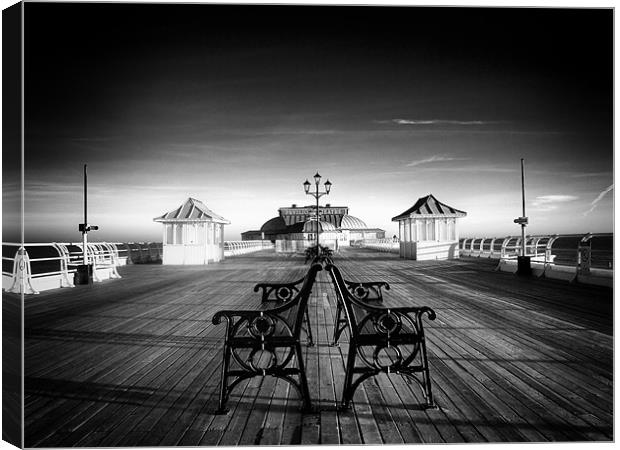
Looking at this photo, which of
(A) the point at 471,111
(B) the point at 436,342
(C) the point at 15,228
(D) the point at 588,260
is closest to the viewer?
(C) the point at 15,228

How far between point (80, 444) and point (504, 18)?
18.6 ft

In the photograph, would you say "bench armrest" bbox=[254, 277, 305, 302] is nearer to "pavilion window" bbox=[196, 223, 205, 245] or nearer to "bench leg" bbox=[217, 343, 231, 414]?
"bench leg" bbox=[217, 343, 231, 414]

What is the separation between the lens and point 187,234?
16547mm

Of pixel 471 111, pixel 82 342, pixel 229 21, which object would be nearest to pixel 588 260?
pixel 471 111

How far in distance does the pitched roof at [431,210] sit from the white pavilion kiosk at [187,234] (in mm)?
9450

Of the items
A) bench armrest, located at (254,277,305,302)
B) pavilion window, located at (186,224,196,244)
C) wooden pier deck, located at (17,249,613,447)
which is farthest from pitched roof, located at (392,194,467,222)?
bench armrest, located at (254,277,305,302)

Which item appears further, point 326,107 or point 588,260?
point 588,260

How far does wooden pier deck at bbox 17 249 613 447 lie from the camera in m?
2.14

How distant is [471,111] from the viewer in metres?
6.71

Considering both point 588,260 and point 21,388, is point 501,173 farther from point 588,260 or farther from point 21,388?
point 21,388

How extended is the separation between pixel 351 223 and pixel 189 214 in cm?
4986

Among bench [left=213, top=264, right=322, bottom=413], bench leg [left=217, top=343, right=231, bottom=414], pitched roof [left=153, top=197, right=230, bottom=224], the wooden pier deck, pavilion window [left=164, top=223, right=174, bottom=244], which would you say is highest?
pitched roof [left=153, top=197, right=230, bottom=224]

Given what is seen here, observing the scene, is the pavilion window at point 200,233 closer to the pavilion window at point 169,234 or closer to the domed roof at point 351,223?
the pavilion window at point 169,234

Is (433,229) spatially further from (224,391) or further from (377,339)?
(224,391)
